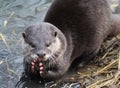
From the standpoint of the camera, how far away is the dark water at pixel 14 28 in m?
4.11

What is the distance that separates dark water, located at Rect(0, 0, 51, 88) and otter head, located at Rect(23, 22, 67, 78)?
0.31 m

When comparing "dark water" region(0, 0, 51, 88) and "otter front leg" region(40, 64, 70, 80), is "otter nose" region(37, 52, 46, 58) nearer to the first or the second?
"otter front leg" region(40, 64, 70, 80)

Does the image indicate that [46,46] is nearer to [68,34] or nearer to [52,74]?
[52,74]

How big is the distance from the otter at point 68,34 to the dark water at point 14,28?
0.22 metres

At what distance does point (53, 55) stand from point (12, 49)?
75 cm

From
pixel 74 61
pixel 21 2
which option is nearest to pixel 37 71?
pixel 74 61

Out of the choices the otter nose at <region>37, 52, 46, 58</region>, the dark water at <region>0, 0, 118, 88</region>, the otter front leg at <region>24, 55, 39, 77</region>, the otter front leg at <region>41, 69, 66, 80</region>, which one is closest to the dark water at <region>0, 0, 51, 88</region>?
the dark water at <region>0, 0, 118, 88</region>

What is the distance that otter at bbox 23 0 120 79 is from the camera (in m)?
3.74

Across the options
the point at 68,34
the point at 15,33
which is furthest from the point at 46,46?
the point at 15,33

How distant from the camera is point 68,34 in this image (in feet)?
13.5

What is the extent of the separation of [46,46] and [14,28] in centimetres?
123

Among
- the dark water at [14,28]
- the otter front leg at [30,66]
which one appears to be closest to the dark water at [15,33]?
the dark water at [14,28]

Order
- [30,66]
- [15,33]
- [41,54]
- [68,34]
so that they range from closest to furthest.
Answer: [41,54], [30,66], [68,34], [15,33]

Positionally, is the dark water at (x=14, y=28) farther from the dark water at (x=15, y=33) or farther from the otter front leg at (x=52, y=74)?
the otter front leg at (x=52, y=74)
